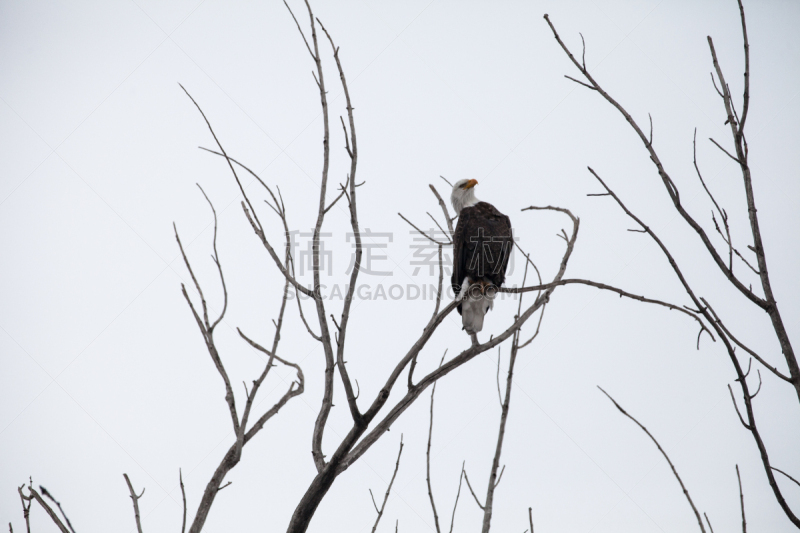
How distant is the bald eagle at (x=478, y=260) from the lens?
468 centimetres

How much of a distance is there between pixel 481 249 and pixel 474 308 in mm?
512

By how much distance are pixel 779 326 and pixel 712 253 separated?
24 centimetres

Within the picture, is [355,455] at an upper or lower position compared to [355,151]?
lower

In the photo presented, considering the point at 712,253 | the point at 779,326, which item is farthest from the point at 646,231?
the point at 779,326

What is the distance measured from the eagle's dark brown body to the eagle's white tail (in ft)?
0.34

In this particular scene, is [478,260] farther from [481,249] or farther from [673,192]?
[673,192]

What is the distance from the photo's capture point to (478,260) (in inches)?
187

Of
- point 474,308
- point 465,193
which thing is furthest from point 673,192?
point 465,193

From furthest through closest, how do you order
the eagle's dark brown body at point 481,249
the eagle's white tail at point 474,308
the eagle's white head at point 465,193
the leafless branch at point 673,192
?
the eagle's white head at point 465,193 → the eagle's dark brown body at point 481,249 → the eagle's white tail at point 474,308 → the leafless branch at point 673,192

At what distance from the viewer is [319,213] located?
1957 millimetres

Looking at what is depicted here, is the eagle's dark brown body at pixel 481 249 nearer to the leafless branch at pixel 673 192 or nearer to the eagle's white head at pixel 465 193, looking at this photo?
the eagle's white head at pixel 465 193

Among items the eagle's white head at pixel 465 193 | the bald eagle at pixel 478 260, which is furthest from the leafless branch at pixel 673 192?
the eagle's white head at pixel 465 193

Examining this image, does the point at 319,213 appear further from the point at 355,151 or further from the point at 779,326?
the point at 779,326

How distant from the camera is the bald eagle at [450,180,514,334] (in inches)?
184
